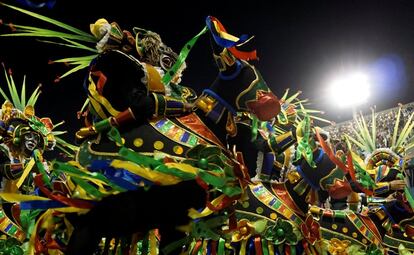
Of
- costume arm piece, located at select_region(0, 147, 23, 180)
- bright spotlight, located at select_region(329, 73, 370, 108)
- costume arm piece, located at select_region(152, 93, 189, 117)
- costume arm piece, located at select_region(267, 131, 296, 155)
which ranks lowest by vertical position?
costume arm piece, located at select_region(152, 93, 189, 117)

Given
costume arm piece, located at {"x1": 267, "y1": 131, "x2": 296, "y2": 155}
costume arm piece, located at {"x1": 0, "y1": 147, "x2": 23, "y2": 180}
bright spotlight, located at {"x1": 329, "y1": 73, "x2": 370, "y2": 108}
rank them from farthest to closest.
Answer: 1. bright spotlight, located at {"x1": 329, "y1": 73, "x2": 370, "y2": 108}
2. costume arm piece, located at {"x1": 0, "y1": 147, "x2": 23, "y2": 180}
3. costume arm piece, located at {"x1": 267, "y1": 131, "x2": 296, "y2": 155}

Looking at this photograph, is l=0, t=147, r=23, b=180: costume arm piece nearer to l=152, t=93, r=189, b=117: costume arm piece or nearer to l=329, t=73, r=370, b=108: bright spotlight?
l=152, t=93, r=189, b=117: costume arm piece

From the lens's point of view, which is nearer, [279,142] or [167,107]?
[167,107]

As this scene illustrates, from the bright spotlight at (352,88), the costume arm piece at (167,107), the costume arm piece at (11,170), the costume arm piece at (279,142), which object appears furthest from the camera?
the bright spotlight at (352,88)

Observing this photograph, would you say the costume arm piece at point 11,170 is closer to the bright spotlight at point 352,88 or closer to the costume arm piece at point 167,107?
the costume arm piece at point 167,107

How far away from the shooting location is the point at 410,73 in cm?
805

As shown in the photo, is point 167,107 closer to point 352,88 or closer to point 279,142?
point 279,142

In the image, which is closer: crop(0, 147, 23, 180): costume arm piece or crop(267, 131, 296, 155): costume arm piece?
crop(267, 131, 296, 155): costume arm piece

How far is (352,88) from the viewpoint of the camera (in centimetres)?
880

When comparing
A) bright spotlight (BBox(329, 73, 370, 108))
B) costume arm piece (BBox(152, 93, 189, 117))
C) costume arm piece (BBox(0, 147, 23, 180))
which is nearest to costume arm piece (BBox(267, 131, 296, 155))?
costume arm piece (BBox(152, 93, 189, 117))

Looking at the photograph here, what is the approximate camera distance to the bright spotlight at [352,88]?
8.59 m

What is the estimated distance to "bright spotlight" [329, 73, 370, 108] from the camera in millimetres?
8594

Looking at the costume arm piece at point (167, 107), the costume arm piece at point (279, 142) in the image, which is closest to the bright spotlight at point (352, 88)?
the costume arm piece at point (279, 142)

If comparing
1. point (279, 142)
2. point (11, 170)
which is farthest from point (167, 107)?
point (11, 170)
